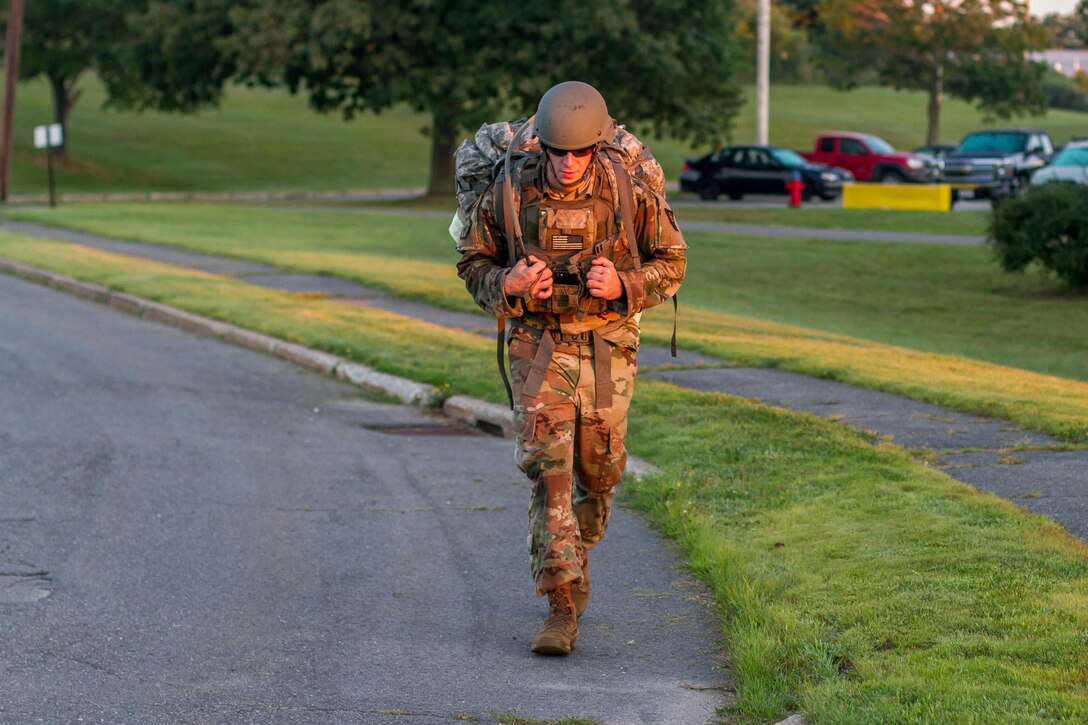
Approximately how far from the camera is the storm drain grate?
32.6ft

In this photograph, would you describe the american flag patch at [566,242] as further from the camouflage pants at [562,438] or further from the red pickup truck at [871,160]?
the red pickup truck at [871,160]

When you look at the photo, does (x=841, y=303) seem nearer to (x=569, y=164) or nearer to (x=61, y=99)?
(x=569, y=164)

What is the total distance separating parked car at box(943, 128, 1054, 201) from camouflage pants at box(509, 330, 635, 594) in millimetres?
31911

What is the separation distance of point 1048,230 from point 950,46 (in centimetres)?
4612

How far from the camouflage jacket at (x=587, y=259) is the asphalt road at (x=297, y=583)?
1199 mm

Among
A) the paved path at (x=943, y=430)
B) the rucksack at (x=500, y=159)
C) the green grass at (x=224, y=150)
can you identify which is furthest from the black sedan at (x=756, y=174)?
the rucksack at (x=500, y=159)

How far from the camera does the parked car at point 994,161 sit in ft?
120

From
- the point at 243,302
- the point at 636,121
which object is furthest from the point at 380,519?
the point at 636,121

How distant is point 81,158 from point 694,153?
27215mm

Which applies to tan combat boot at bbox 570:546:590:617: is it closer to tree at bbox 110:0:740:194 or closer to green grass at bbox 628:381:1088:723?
green grass at bbox 628:381:1088:723

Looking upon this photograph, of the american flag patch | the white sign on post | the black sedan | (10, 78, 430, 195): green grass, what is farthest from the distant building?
the american flag patch

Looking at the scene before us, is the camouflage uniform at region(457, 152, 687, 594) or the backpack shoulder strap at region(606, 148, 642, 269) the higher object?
the backpack shoulder strap at region(606, 148, 642, 269)

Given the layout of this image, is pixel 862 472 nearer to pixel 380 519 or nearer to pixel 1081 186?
pixel 380 519

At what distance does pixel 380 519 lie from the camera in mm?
7410
